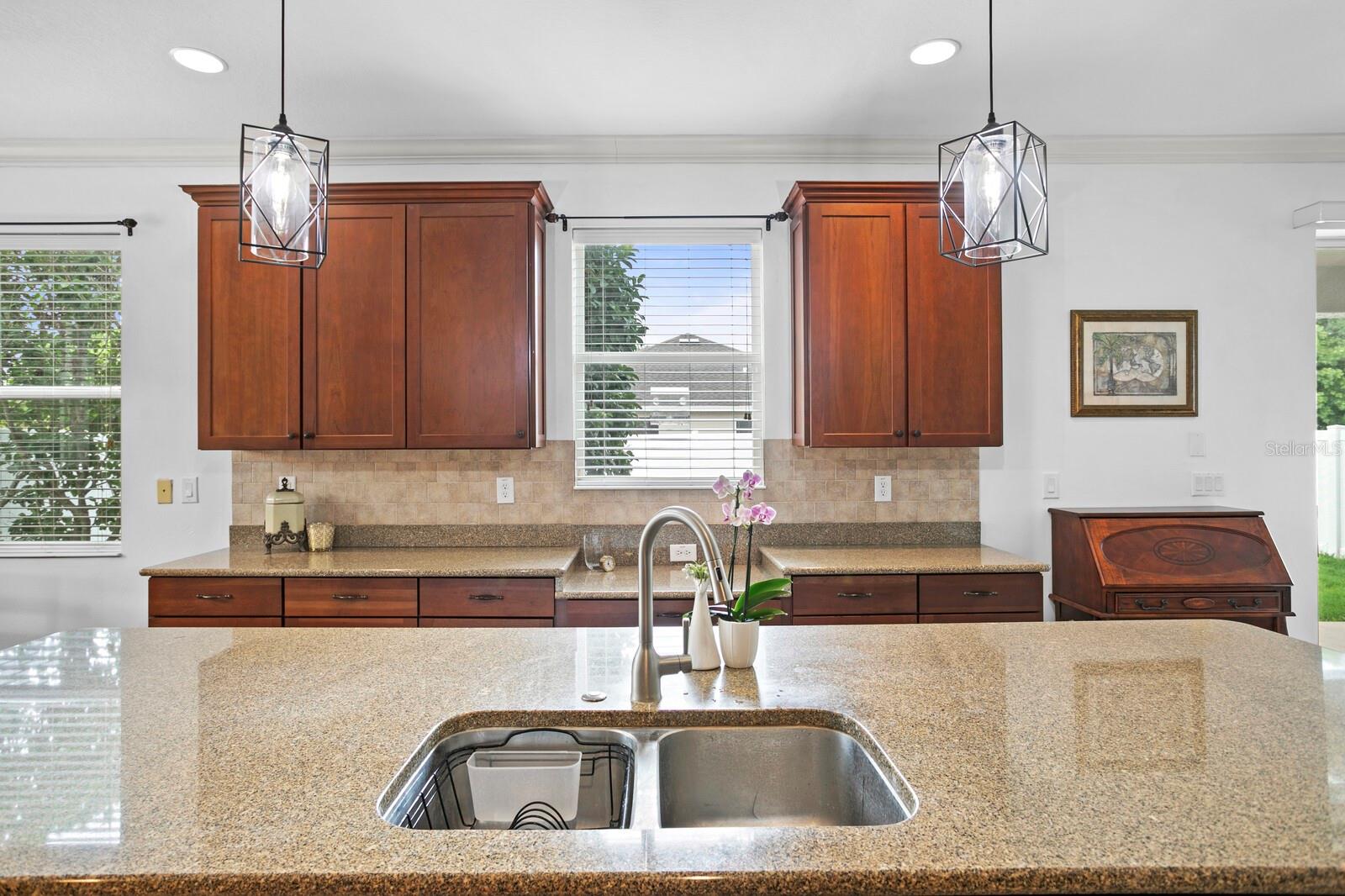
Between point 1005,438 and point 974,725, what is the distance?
2549mm

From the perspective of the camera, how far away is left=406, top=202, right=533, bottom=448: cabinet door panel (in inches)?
122

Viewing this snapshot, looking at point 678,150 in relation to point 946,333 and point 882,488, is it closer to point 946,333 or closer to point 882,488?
point 946,333

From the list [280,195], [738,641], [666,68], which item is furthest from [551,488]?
[738,641]

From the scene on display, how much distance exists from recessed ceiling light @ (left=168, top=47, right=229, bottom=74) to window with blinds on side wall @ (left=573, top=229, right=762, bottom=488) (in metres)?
1.47

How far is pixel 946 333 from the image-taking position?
3.14 m

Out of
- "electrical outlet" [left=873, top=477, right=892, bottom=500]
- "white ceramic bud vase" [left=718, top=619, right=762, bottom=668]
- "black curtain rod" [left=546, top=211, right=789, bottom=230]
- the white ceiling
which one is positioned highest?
the white ceiling

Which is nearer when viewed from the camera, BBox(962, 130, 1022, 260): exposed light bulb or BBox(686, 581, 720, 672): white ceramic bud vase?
BBox(686, 581, 720, 672): white ceramic bud vase

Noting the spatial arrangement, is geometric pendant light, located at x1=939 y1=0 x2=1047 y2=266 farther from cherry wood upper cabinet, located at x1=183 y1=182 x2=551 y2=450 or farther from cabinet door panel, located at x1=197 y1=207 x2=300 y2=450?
cabinet door panel, located at x1=197 y1=207 x2=300 y2=450

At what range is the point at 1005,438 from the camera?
3498 millimetres

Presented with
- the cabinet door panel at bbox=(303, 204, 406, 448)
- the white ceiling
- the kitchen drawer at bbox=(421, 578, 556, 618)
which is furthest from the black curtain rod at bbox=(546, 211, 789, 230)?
the kitchen drawer at bbox=(421, 578, 556, 618)

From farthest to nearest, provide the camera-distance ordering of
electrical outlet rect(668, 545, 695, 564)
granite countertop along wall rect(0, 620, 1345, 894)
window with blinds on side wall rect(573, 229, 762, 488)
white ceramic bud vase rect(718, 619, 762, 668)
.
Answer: window with blinds on side wall rect(573, 229, 762, 488) → electrical outlet rect(668, 545, 695, 564) → white ceramic bud vase rect(718, 619, 762, 668) → granite countertop along wall rect(0, 620, 1345, 894)

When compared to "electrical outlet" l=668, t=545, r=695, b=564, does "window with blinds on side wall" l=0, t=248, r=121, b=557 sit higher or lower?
higher

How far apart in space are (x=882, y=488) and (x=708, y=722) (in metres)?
2.33

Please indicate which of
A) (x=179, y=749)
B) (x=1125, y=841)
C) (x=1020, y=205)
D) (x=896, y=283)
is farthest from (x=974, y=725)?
(x=896, y=283)
